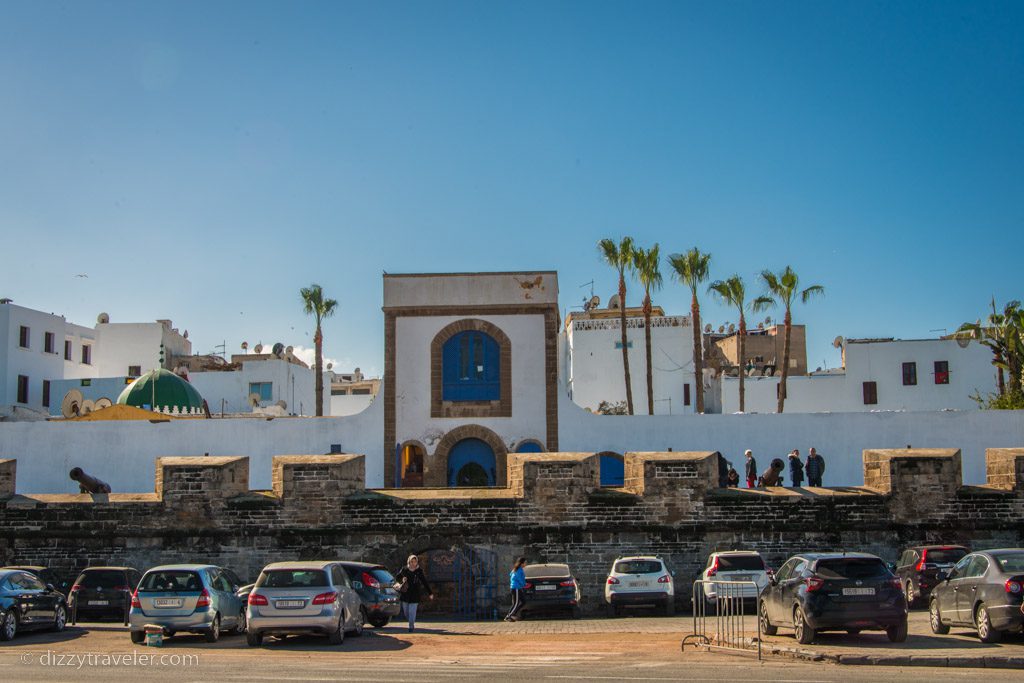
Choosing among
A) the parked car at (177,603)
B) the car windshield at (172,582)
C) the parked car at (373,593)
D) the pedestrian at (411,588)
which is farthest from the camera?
the parked car at (373,593)

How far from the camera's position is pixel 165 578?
57.7 ft

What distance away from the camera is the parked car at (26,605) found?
17.8 meters

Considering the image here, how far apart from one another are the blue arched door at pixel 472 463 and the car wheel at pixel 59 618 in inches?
557

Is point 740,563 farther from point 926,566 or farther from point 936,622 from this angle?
point 936,622

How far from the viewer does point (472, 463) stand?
107ft

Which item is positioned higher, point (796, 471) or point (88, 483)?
point (796, 471)

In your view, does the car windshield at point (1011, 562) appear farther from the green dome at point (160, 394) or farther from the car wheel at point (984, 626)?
the green dome at point (160, 394)

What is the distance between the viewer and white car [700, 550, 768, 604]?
2105cm

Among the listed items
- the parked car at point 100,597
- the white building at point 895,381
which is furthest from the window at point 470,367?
the white building at point 895,381

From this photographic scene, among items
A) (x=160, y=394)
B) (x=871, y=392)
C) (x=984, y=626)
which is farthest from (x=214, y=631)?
(x=871, y=392)

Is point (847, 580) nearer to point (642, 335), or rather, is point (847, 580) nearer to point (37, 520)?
point (37, 520)

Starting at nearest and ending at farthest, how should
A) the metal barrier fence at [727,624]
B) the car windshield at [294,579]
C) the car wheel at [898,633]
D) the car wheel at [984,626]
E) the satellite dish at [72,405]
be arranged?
the car wheel at [984,626]
the car wheel at [898,633]
the metal barrier fence at [727,624]
the car windshield at [294,579]
the satellite dish at [72,405]

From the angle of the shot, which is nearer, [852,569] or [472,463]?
[852,569]

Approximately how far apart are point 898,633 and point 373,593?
9.37 m
